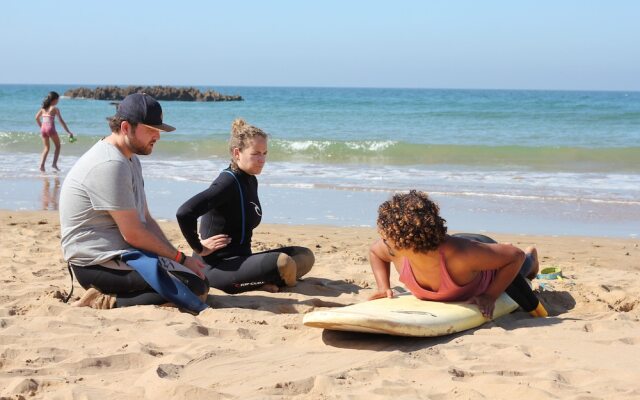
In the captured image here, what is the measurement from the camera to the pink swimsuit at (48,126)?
606 inches

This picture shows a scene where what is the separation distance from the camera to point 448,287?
487 cm

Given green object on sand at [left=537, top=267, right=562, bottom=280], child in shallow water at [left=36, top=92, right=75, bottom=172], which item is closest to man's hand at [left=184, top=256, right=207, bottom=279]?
green object on sand at [left=537, top=267, right=562, bottom=280]

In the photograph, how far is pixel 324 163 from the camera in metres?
18.2

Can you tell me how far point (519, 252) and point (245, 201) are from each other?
1.97 metres

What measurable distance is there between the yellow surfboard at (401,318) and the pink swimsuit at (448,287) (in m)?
0.07

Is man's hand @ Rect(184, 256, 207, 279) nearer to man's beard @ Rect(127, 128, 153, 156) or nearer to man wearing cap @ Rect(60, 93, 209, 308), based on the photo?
man wearing cap @ Rect(60, 93, 209, 308)

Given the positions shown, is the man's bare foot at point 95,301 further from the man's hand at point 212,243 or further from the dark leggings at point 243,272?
the dark leggings at point 243,272

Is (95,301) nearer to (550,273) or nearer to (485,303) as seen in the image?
(485,303)

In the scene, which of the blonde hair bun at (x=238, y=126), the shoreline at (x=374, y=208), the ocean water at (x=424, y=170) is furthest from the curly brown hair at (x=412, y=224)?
the ocean water at (x=424, y=170)

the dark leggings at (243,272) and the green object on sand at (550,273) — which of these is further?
the green object on sand at (550,273)

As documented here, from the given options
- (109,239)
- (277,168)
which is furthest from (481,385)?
(277,168)

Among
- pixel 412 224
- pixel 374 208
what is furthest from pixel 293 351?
pixel 374 208

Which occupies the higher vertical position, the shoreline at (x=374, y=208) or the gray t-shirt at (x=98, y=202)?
the gray t-shirt at (x=98, y=202)

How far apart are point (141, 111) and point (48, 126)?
1120cm
